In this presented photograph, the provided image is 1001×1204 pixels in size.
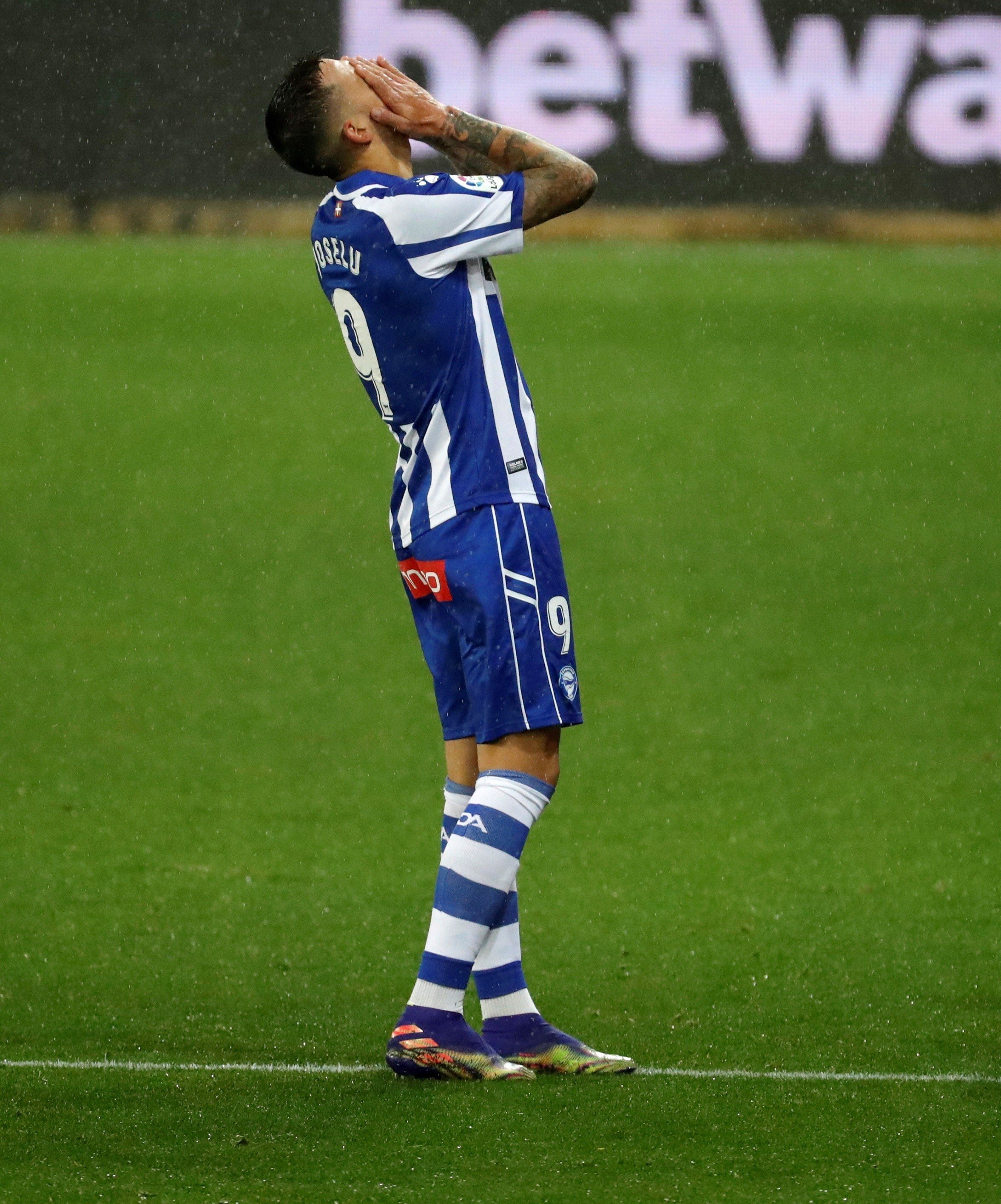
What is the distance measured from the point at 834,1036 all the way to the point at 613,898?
1707 mm

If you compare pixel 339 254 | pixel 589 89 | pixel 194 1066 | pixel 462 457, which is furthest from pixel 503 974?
pixel 589 89

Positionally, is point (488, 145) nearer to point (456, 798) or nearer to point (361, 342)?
point (361, 342)

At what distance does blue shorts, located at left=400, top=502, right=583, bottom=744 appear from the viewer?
3.69 meters

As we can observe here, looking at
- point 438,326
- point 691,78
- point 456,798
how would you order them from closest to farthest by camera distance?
point 438,326
point 456,798
point 691,78

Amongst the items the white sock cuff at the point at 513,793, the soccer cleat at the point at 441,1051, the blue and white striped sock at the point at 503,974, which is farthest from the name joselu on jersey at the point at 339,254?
the soccer cleat at the point at 441,1051

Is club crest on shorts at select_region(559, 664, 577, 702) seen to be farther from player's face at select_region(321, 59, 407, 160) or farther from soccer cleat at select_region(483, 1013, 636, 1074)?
player's face at select_region(321, 59, 407, 160)

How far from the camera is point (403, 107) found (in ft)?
12.6

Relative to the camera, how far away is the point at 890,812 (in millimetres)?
7051

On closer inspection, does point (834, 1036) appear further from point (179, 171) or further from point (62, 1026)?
point (179, 171)

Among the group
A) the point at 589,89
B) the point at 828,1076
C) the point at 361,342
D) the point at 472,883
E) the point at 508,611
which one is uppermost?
the point at 589,89

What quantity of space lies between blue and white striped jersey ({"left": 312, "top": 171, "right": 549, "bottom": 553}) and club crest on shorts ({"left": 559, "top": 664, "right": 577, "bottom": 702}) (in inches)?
13.4

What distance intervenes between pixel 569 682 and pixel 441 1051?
0.77 meters

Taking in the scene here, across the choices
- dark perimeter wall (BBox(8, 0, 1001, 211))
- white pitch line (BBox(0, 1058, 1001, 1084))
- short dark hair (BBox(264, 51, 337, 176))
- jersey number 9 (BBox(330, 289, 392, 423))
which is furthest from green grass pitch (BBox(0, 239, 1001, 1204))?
short dark hair (BBox(264, 51, 337, 176))

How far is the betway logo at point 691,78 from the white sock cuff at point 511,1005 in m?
12.7
